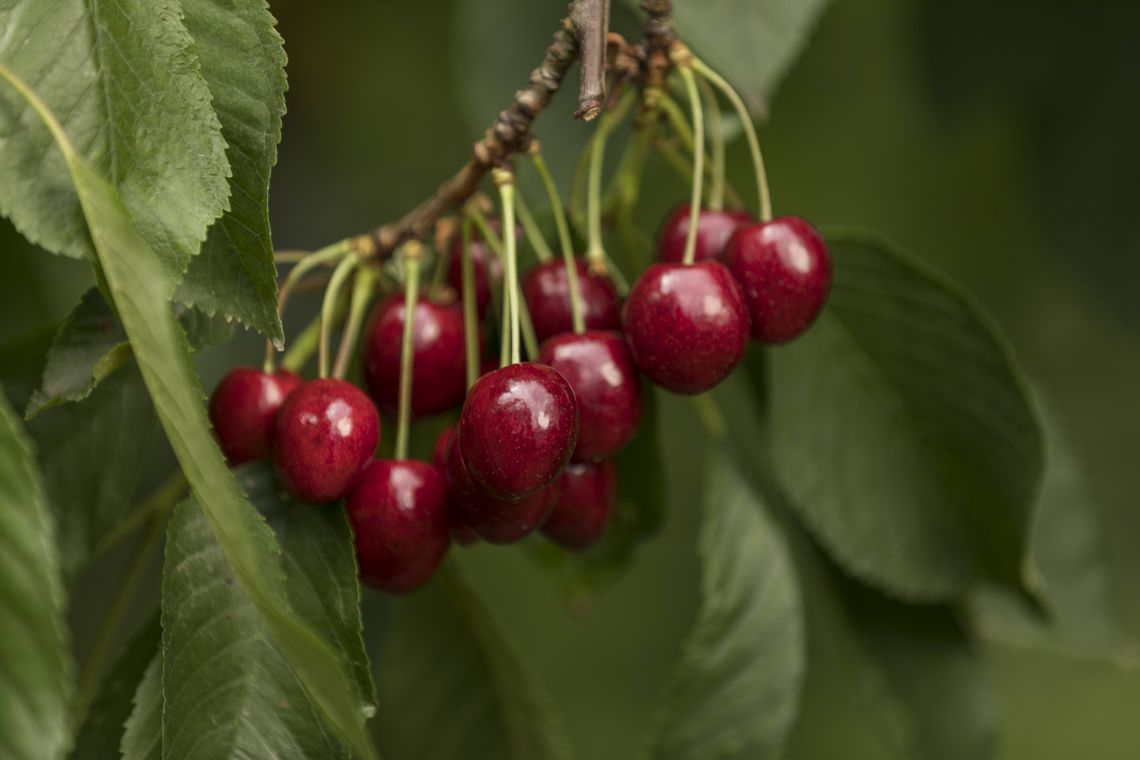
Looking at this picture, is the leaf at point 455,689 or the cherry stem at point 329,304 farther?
the leaf at point 455,689

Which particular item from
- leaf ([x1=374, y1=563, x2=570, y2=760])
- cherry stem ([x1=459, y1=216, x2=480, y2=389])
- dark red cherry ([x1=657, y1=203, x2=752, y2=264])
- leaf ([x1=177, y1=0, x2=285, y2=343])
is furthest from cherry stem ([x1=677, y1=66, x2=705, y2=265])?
leaf ([x1=374, y1=563, x2=570, y2=760])

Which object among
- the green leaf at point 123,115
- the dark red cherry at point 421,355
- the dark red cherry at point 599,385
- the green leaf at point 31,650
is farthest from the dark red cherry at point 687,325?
the green leaf at point 31,650

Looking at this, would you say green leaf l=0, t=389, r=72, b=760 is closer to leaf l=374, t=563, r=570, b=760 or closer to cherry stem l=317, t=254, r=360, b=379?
cherry stem l=317, t=254, r=360, b=379

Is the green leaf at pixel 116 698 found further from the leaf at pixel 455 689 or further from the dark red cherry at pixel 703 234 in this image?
the dark red cherry at pixel 703 234

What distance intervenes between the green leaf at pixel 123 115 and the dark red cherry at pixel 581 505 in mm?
271

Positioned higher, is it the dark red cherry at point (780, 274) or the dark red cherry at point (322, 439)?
the dark red cherry at point (780, 274)

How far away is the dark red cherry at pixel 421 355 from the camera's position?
729 millimetres

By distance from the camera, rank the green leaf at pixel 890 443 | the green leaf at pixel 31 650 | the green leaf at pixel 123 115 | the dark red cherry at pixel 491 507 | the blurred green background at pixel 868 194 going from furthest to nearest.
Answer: the blurred green background at pixel 868 194 < the green leaf at pixel 890 443 < the dark red cherry at pixel 491 507 < the green leaf at pixel 123 115 < the green leaf at pixel 31 650

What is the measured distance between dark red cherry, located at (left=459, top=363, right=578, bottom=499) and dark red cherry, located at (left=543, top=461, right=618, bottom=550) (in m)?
0.11

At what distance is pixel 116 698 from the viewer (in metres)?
0.73

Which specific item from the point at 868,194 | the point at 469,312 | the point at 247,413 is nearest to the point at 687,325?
the point at 469,312

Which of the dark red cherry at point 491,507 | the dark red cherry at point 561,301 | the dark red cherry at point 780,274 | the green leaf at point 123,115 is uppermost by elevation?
the green leaf at point 123,115

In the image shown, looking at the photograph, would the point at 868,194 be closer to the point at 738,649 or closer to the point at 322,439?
the point at 738,649

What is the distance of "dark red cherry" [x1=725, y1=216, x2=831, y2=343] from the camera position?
0.67 m
